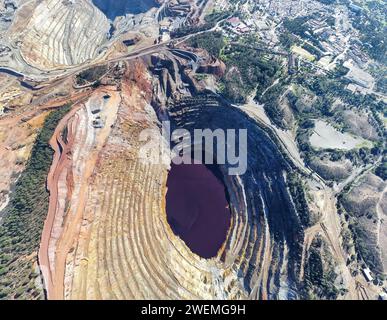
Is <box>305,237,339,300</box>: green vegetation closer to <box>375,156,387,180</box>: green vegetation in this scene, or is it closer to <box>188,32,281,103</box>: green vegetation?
<box>375,156,387,180</box>: green vegetation

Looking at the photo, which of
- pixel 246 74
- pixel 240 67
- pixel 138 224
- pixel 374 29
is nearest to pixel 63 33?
pixel 240 67

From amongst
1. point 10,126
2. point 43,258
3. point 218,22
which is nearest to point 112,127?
point 10,126

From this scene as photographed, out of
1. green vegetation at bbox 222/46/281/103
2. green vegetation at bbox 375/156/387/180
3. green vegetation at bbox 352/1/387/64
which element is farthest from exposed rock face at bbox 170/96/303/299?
green vegetation at bbox 352/1/387/64

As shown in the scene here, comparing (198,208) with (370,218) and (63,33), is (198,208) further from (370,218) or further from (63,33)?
(63,33)

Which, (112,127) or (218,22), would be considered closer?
(112,127)

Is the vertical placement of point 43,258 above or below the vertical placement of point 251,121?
below

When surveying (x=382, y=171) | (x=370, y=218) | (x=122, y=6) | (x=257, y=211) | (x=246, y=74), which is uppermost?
(x=246, y=74)

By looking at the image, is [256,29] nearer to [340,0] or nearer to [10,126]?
[340,0]
